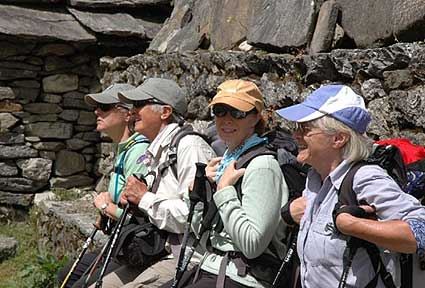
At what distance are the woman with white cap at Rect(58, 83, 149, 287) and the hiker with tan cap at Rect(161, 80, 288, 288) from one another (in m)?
0.89

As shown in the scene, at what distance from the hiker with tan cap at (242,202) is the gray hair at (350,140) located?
45 centimetres

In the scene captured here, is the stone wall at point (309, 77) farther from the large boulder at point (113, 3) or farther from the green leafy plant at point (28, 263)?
the large boulder at point (113, 3)

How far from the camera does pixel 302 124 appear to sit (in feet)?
8.56

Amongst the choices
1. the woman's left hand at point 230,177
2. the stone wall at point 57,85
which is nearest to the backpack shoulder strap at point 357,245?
the woman's left hand at point 230,177

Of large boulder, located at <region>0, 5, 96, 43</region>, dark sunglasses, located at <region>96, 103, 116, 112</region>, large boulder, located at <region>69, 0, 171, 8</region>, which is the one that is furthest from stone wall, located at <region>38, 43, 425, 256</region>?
large boulder, located at <region>69, 0, 171, 8</region>

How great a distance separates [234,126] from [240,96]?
135 millimetres

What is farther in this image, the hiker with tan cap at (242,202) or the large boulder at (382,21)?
the large boulder at (382,21)

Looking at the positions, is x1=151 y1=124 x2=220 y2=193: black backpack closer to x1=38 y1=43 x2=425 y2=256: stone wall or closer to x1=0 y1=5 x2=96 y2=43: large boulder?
x1=38 y1=43 x2=425 y2=256: stone wall

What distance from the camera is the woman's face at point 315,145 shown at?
253 centimetres

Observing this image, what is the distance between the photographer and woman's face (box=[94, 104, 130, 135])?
14.4 feet

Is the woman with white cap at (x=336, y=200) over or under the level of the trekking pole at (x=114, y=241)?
over

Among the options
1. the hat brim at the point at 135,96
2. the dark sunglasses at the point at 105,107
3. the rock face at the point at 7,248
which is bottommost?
the rock face at the point at 7,248

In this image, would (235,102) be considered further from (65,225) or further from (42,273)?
(65,225)

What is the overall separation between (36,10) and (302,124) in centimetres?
651
